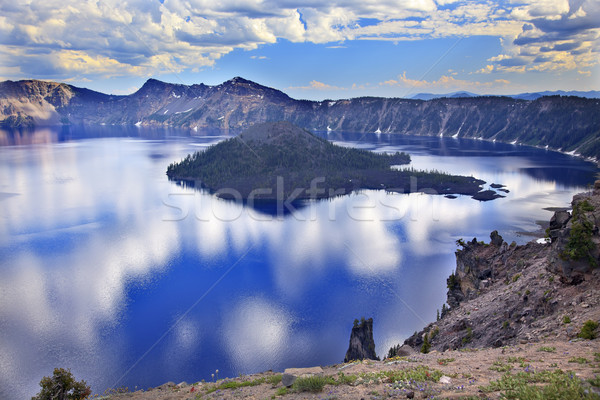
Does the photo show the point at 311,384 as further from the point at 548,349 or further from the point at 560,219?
the point at 560,219

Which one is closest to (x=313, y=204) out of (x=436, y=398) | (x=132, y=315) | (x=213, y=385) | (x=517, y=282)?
(x=132, y=315)

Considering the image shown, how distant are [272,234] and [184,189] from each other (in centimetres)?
6747

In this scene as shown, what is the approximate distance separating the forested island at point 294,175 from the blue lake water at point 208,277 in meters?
14.1

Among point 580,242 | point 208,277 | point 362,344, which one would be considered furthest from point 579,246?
point 208,277

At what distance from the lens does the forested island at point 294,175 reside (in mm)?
149375

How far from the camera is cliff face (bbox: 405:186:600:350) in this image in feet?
91.8

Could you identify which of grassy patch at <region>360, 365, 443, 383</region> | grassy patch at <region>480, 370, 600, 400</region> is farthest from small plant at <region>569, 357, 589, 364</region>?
grassy patch at <region>360, 365, 443, 383</region>

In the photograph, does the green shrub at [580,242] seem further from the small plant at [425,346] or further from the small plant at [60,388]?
the small plant at [60,388]

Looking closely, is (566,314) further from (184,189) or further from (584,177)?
(584,177)

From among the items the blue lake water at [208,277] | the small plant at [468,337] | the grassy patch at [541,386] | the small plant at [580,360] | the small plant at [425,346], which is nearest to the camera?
the grassy patch at [541,386]

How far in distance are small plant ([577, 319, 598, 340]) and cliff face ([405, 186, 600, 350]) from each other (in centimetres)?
90

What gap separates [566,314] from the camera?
A: 1087 inches

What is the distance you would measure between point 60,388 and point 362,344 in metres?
29.6
